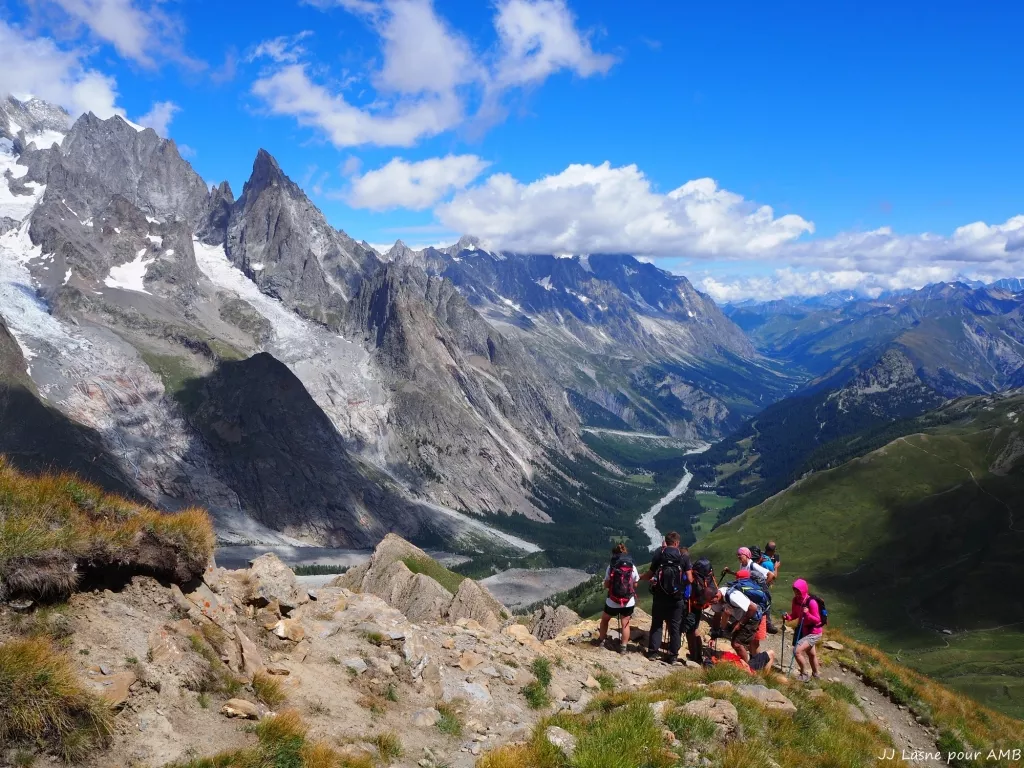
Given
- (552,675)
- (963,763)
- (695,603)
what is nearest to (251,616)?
(552,675)

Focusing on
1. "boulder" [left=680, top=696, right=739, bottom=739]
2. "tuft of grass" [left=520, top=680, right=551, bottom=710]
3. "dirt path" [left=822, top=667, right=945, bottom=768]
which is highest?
"boulder" [left=680, top=696, right=739, bottom=739]

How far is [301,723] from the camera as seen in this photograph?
1266 centimetres

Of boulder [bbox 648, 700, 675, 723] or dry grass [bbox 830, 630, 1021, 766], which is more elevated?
boulder [bbox 648, 700, 675, 723]

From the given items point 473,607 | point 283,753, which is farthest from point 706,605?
point 473,607

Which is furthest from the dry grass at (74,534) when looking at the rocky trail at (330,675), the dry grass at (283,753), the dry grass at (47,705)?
the dry grass at (283,753)

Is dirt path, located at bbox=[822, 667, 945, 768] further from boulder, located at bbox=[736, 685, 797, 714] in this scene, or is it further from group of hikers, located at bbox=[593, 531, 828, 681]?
boulder, located at bbox=[736, 685, 797, 714]

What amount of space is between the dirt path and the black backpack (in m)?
7.79

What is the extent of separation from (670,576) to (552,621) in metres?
26.3

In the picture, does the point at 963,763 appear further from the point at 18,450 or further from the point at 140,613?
the point at 18,450

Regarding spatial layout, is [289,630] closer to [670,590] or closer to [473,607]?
[670,590]

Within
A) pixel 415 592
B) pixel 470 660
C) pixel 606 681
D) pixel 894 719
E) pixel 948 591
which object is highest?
pixel 470 660

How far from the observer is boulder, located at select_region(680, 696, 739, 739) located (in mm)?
13547

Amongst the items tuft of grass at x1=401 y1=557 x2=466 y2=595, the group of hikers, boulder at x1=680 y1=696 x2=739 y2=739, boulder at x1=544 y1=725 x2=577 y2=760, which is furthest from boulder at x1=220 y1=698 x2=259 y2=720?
tuft of grass at x1=401 y1=557 x2=466 y2=595

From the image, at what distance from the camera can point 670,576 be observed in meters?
21.2
